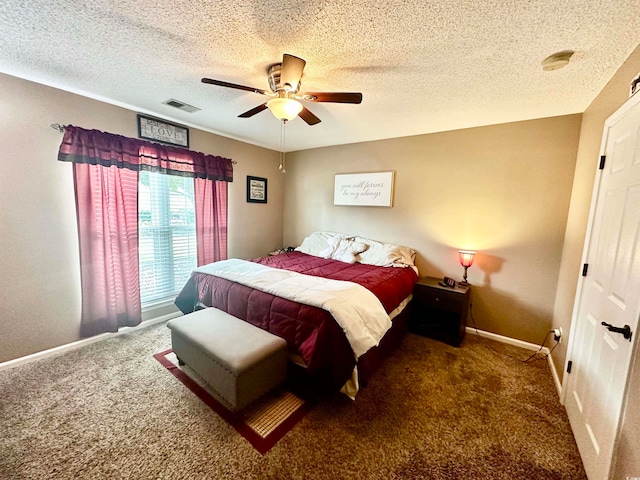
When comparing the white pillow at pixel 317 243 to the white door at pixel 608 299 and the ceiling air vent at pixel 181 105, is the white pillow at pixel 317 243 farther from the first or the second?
the white door at pixel 608 299

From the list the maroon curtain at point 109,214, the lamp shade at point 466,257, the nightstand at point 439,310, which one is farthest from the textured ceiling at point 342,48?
the nightstand at point 439,310

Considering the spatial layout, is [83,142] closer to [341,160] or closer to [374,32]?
[374,32]

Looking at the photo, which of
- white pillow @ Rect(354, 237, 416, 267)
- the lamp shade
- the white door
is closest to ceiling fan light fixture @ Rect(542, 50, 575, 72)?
the white door

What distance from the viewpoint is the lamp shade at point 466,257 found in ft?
9.13

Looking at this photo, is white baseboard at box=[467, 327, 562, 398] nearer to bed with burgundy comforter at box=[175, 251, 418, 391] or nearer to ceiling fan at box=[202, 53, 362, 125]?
bed with burgundy comforter at box=[175, 251, 418, 391]

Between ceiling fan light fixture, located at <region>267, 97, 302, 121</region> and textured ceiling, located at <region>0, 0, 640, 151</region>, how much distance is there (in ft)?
0.93

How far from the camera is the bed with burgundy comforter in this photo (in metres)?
1.78

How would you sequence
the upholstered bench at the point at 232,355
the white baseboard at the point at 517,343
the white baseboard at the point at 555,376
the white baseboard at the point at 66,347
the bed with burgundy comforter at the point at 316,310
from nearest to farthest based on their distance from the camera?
the upholstered bench at the point at 232,355 < the bed with burgundy comforter at the point at 316,310 < the white baseboard at the point at 555,376 < the white baseboard at the point at 66,347 < the white baseboard at the point at 517,343

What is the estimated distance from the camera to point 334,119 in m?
2.84

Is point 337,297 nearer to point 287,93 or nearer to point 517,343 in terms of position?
point 287,93

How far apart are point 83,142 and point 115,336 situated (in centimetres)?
197

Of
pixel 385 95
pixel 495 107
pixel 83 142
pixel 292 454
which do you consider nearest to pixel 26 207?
pixel 83 142

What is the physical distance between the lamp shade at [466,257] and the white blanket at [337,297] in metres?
1.25

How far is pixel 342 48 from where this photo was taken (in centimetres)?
158
